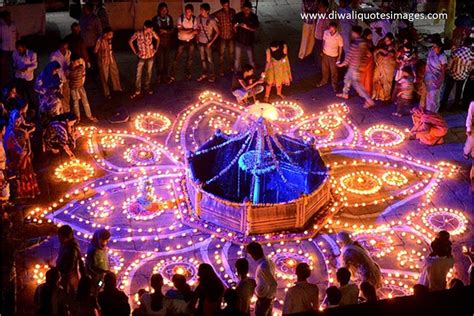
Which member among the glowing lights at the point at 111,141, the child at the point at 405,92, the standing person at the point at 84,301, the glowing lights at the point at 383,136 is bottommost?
the standing person at the point at 84,301

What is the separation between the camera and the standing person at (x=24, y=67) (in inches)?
471

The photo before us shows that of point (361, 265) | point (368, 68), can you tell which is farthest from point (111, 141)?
point (361, 265)

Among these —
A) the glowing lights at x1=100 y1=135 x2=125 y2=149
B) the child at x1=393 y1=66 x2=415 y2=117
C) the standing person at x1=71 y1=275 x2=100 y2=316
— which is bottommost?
the standing person at x1=71 y1=275 x2=100 y2=316

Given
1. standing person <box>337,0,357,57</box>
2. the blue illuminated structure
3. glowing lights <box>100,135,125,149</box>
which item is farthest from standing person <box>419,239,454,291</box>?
standing person <box>337,0,357,57</box>

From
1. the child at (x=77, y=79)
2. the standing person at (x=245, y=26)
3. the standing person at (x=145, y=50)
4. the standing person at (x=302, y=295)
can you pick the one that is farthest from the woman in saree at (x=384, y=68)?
the standing person at (x=302, y=295)

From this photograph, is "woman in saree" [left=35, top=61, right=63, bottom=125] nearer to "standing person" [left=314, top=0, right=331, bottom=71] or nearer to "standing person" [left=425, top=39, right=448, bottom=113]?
"standing person" [left=314, top=0, right=331, bottom=71]

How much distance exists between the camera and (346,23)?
13.9 m

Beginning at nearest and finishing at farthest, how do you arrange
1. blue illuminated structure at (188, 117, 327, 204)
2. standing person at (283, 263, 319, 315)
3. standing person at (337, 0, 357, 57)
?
standing person at (283, 263, 319, 315), blue illuminated structure at (188, 117, 327, 204), standing person at (337, 0, 357, 57)

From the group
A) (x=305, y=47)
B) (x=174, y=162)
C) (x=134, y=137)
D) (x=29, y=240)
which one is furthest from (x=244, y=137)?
(x=305, y=47)

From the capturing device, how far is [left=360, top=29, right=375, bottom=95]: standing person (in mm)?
12773

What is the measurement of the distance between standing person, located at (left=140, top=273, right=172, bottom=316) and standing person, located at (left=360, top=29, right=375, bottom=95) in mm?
7313

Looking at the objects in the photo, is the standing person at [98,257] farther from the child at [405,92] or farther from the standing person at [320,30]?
the standing person at [320,30]

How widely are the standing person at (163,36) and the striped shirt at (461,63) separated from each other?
538 centimetres

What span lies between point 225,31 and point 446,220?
5958 mm
